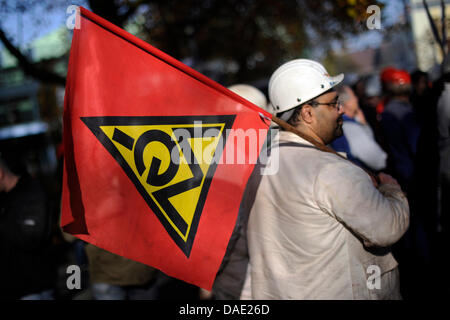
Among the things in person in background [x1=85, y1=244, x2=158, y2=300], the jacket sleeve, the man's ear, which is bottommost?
person in background [x1=85, y1=244, x2=158, y2=300]

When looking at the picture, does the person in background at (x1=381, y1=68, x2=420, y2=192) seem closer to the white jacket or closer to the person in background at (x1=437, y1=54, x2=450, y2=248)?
the person in background at (x1=437, y1=54, x2=450, y2=248)

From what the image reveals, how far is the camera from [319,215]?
206cm

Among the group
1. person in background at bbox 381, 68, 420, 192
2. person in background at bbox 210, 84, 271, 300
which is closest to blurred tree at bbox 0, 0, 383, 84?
person in background at bbox 381, 68, 420, 192

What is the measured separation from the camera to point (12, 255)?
3166 millimetres

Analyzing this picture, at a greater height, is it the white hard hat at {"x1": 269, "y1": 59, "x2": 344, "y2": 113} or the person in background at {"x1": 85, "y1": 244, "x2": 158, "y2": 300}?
the white hard hat at {"x1": 269, "y1": 59, "x2": 344, "y2": 113}

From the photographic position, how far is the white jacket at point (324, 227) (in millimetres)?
1965

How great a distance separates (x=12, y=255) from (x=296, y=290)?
2.21 m

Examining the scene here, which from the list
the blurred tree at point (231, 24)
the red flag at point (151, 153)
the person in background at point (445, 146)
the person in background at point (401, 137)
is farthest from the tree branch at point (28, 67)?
the person in background at point (445, 146)

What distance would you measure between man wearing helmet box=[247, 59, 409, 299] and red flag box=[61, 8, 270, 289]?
0.23 metres

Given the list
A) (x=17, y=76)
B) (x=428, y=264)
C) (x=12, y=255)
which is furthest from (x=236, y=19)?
(x=17, y=76)

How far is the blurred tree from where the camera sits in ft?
26.6

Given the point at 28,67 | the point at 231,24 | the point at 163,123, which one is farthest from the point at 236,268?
the point at 231,24

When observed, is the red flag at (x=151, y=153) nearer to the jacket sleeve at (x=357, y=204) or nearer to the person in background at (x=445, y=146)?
the jacket sleeve at (x=357, y=204)
